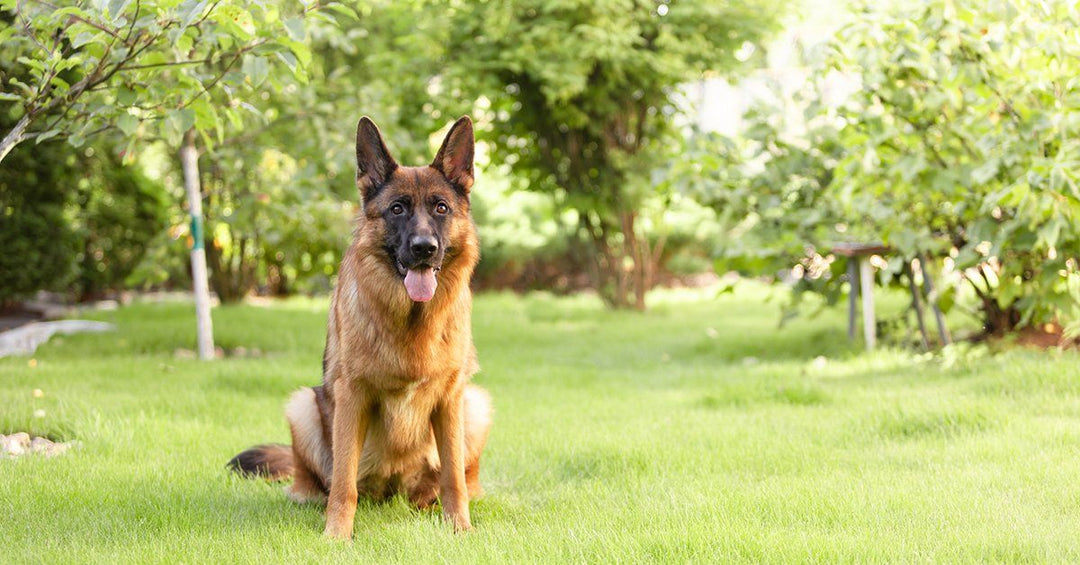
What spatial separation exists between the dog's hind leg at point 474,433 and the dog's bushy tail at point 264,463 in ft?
3.15

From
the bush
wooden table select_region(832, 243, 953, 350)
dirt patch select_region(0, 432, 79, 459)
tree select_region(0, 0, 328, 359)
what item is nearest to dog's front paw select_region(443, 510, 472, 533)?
tree select_region(0, 0, 328, 359)

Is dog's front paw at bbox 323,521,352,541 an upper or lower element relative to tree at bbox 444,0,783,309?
lower

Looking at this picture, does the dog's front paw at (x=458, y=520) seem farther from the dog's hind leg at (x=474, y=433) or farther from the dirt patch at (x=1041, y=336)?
the dirt patch at (x=1041, y=336)

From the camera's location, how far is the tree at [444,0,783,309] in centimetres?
1070

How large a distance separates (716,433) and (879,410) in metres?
0.97

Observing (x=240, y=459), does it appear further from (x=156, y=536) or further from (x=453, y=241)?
→ (x=453, y=241)

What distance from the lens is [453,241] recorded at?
3.95 metres

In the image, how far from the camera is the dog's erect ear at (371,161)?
397cm

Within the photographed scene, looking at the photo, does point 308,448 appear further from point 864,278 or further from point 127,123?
point 864,278

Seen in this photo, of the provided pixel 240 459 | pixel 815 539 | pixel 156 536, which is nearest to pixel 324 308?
pixel 240 459

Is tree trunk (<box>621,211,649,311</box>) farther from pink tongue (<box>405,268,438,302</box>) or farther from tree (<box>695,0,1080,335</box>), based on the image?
pink tongue (<box>405,268,438,302</box>)

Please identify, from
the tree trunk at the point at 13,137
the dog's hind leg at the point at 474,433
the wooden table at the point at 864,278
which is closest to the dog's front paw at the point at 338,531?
the dog's hind leg at the point at 474,433

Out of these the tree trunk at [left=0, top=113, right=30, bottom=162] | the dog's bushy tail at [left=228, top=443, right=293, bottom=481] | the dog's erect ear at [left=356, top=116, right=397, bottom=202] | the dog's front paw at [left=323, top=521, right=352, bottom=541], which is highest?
the tree trunk at [left=0, top=113, right=30, bottom=162]

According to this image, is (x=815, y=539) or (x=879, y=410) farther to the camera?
(x=879, y=410)
